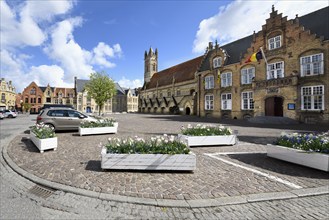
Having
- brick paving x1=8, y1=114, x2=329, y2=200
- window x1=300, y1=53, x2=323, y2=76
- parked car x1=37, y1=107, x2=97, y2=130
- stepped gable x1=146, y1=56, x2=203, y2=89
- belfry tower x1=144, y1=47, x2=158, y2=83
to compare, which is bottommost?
brick paving x1=8, y1=114, x2=329, y2=200

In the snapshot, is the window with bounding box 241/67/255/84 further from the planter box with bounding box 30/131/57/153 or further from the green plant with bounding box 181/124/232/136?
the planter box with bounding box 30/131/57/153

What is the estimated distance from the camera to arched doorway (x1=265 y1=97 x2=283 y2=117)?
2256cm

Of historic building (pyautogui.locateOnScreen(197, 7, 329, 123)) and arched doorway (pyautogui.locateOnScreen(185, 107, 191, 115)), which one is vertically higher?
historic building (pyautogui.locateOnScreen(197, 7, 329, 123))

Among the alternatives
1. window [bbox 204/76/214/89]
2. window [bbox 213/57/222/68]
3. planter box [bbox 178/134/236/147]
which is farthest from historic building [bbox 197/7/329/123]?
planter box [bbox 178/134/236/147]

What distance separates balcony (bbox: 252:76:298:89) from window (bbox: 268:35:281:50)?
442 centimetres

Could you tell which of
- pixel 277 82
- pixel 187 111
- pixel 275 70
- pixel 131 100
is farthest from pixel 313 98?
pixel 131 100

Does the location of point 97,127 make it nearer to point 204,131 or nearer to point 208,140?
point 204,131

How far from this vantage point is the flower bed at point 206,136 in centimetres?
830

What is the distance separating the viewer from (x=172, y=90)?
51.8 metres

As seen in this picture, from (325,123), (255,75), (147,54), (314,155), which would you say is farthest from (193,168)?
(147,54)

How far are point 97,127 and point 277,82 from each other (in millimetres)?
21479

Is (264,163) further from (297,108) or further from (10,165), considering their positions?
(297,108)

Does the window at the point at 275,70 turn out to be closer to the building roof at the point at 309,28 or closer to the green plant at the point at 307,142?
the building roof at the point at 309,28

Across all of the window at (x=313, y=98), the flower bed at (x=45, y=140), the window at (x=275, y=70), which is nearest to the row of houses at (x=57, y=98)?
the window at (x=275, y=70)
